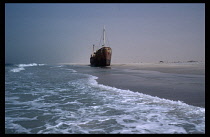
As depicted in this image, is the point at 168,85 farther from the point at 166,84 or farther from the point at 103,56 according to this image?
the point at 103,56

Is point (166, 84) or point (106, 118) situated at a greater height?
point (166, 84)

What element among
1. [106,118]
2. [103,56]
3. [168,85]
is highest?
[103,56]

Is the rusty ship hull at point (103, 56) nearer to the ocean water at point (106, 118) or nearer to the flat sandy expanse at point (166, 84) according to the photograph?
the flat sandy expanse at point (166, 84)

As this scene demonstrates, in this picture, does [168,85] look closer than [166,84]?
Yes

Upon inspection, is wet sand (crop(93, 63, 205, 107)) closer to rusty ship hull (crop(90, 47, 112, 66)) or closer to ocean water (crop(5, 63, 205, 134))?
ocean water (crop(5, 63, 205, 134))

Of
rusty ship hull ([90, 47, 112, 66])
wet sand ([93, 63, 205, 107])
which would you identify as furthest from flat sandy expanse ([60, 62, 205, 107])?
rusty ship hull ([90, 47, 112, 66])

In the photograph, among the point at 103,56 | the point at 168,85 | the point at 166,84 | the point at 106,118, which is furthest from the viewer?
the point at 103,56

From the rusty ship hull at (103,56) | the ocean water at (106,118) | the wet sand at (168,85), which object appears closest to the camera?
the ocean water at (106,118)

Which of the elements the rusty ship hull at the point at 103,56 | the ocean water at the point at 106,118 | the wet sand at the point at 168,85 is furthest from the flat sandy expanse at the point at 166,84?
the rusty ship hull at the point at 103,56

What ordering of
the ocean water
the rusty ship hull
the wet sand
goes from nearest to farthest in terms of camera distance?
1. the ocean water
2. the wet sand
3. the rusty ship hull

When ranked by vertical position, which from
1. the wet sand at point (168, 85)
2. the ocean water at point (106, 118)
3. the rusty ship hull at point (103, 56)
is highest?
the rusty ship hull at point (103, 56)

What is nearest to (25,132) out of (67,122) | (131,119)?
(67,122)

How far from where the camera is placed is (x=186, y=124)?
17.8 feet

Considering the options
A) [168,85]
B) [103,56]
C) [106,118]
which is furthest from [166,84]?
[103,56]
